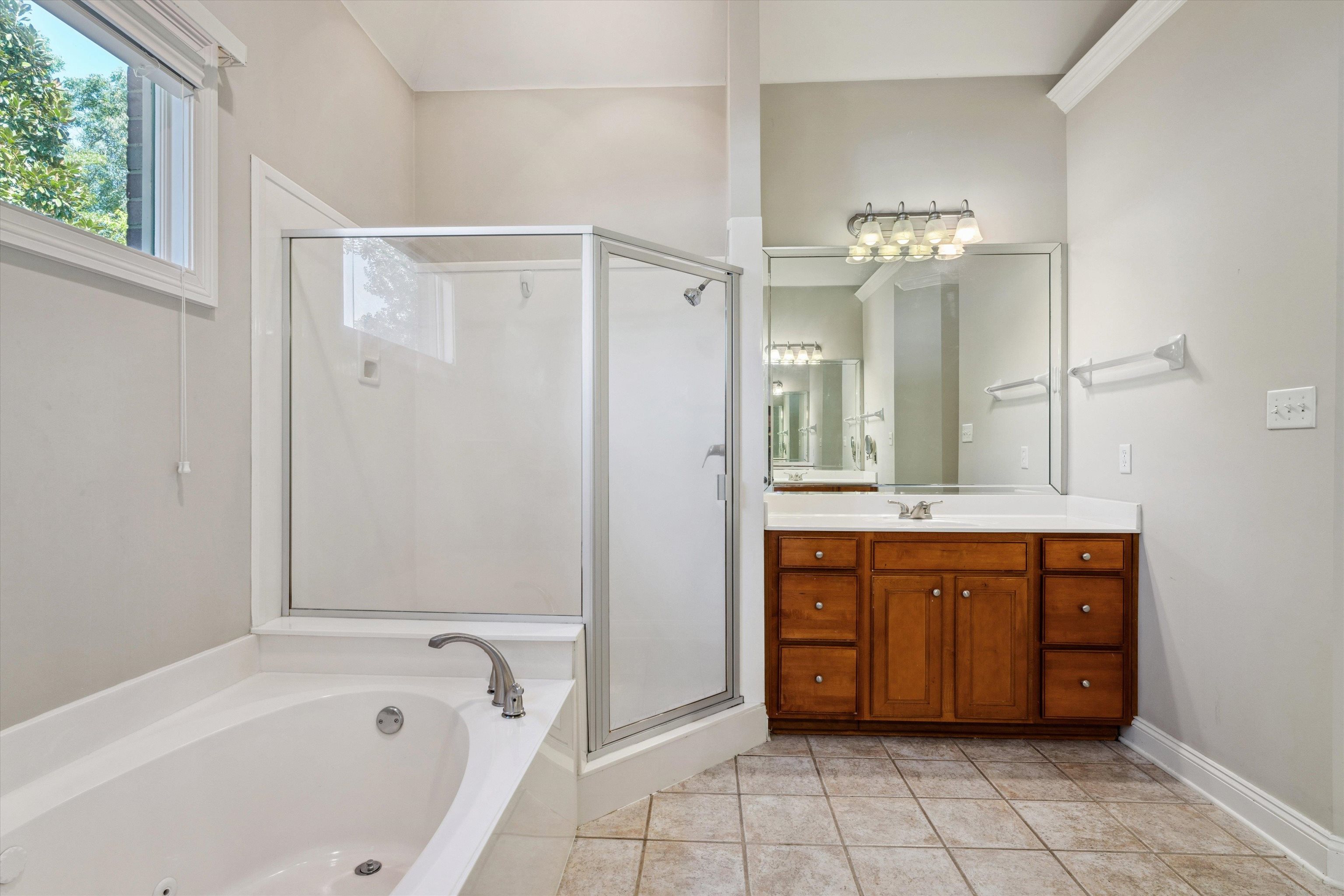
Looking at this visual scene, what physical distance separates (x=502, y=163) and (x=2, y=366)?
2120 millimetres

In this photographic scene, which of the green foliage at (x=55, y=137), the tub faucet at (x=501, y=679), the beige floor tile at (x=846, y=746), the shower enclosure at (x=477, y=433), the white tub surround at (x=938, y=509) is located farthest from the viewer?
the white tub surround at (x=938, y=509)

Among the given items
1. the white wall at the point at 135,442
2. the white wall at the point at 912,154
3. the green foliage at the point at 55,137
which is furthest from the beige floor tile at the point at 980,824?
the green foliage at the point at 55,137

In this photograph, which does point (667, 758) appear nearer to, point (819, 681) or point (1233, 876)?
point (819, 681)

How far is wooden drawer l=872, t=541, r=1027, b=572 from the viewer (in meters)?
2.25

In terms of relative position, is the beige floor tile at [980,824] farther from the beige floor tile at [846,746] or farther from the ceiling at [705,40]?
the ceiling at [705,40]

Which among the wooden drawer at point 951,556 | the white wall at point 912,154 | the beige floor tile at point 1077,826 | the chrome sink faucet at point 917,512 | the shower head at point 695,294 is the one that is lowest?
the beige floor tile at point 1077,826

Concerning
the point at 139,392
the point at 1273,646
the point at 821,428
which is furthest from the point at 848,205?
the point at 139,392

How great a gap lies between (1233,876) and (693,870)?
4.44 ft

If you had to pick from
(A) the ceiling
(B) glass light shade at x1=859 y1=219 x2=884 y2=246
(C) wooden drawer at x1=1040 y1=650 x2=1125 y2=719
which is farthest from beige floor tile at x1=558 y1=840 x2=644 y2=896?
(A) the ceiling

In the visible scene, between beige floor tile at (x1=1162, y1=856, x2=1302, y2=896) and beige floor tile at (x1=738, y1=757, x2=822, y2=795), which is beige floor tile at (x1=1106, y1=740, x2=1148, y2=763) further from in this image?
beige floor tile at (x1=738, y1=757, x2=822, y2=795)

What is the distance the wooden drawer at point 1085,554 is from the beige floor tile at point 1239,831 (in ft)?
2.47

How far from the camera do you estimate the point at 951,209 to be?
2715mm

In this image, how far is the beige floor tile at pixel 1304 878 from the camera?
1.48m

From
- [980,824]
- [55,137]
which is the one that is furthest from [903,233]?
[55,137]
